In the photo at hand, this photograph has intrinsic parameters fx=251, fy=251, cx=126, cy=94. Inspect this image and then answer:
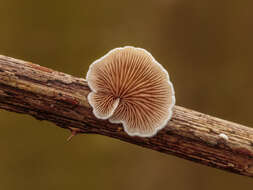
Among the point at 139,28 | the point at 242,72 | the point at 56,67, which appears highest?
the point at 139,28

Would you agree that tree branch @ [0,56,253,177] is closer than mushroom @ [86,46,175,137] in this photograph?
No

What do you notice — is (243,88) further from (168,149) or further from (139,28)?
(168,149)

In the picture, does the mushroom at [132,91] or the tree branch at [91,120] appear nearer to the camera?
the mushroom at [132,91]

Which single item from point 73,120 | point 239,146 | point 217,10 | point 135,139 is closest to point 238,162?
point 239,146
